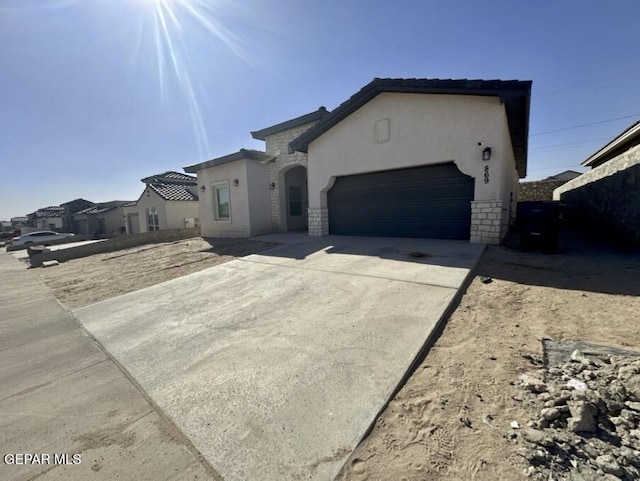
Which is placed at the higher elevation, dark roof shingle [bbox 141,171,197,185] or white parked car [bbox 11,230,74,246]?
dark roof shingle [bbox 141,171,197,185]

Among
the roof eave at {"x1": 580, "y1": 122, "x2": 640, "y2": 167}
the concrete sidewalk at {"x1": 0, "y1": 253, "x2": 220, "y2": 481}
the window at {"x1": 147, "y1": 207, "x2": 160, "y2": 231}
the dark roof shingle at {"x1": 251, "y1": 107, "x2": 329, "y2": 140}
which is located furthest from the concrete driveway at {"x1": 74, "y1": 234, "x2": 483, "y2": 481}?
the window at {"x1": 147, "y1": 207, "x2": 160, "y2": 231}

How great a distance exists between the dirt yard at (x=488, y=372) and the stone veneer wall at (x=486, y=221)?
216 cm

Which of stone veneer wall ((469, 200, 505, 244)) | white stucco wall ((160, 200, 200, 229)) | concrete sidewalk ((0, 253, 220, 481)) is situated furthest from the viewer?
white stucco wall ((160, 200, 200, 229))

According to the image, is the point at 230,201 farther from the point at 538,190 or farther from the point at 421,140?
the point at 538,190

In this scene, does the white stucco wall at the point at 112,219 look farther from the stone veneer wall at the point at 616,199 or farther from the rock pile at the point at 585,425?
the stone veneer wall at the point at 616,199

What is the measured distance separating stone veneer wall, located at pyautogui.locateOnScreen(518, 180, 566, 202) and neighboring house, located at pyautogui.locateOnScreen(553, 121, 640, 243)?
954 cm

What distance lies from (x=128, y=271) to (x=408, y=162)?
9093 millimetres

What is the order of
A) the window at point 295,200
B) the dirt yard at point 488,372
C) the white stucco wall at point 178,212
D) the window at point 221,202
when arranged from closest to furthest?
the dirt yard at point 488,372 < the window at point 221,202 < the window at point 295,200 < the white stucco wall at point 178,212

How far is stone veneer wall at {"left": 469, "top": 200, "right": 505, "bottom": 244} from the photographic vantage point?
6.88m

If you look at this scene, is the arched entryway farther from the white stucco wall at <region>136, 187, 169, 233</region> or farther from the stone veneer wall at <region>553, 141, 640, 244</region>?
the white stucco wall at <region>136, 187, 169, 233</region>

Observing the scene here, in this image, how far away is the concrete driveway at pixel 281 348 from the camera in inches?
73.5

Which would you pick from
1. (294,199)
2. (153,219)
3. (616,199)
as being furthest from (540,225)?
(153,219)

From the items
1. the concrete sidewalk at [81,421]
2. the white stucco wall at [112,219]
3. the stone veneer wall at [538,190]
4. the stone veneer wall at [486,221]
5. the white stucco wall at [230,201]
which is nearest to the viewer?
the concrete sidewalk at [81,421]

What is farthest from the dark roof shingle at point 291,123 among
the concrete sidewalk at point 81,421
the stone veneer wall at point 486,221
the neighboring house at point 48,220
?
the neighboring house at point 48,220
